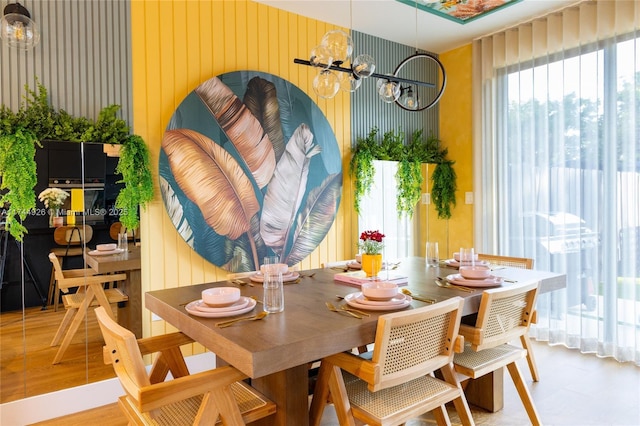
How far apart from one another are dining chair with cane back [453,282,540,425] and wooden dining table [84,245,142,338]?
7.03 ft

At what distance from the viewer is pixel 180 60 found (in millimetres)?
3291

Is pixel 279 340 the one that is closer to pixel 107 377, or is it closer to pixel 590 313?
pixel 107 377

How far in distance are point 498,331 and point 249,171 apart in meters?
2.18

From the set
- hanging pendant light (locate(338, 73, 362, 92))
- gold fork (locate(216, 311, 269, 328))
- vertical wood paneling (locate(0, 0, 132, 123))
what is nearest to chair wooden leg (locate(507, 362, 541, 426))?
gold fork (locate(216, 311, 269, 328))

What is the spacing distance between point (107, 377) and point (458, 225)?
3593 millimetres

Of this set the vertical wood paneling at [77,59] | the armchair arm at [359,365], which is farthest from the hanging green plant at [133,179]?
the armchair arm at [359,365]

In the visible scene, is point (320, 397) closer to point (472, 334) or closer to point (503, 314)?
point (472, 334)

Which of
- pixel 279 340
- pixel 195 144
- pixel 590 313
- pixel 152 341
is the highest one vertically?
pixel 195 144

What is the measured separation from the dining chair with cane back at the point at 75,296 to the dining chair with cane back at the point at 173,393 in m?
1.18

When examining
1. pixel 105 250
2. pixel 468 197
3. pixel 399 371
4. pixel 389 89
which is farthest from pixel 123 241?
pixel 468 197

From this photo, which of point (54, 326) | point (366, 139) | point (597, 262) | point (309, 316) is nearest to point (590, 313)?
point (597, 262)

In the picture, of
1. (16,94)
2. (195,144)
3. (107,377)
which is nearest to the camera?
(16,94)

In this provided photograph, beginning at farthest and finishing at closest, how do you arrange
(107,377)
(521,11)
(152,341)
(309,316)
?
1. (521,11)
2. (107,377)
3. (152,341)
4. (309,316)

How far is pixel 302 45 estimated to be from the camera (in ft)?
13.0
